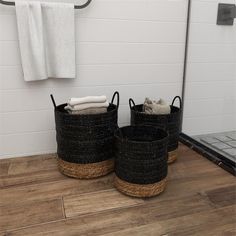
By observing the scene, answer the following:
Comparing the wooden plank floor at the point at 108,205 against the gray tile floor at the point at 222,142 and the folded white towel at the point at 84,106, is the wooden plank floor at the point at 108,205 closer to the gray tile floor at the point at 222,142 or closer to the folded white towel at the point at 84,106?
the gray tile floor at the point at 222,142

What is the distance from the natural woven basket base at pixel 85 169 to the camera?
1461mm

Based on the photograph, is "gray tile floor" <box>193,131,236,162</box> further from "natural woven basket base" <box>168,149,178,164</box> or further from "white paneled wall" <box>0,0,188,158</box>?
"white paneled wall" <box>0,0,188,158</box>

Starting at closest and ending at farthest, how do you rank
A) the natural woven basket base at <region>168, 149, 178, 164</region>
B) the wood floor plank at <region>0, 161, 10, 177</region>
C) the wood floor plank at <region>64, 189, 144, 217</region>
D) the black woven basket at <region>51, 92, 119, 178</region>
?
the wood floor plank at <region>64, 189, 144, 217</region> < the black woven basket at <region>51, 92, 119, 178</region> < the wood floor plank at <region>0, 161, 10, 177</region> < the natural woven basket base at <region>168, 149, 178, 164</region>

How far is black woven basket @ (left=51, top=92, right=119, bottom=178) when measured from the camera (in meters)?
Result: 1.39

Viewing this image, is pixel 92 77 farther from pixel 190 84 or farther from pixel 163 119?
pixel 190 84

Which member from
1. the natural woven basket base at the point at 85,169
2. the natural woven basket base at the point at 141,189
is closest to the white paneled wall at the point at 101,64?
the natural woven basket base at the point at 85,169

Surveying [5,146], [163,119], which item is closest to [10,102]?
[5,146]

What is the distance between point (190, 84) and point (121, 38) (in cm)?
64

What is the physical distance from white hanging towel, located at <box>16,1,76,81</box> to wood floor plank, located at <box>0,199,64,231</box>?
2.35 ft

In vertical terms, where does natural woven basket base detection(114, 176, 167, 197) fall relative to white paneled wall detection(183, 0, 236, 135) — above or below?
below

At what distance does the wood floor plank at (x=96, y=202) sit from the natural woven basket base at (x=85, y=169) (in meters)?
0.15

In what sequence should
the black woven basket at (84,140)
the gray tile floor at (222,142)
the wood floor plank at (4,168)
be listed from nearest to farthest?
the black woven basket at (84,140) → the wood floor plank at (4,168) → the gray tile floor at (222,142)

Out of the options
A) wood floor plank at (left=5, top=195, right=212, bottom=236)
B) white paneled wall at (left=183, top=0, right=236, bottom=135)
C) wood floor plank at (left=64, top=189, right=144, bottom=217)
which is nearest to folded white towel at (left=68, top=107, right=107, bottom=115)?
wood floor plank at (left=64, top=189, right=144, bottom=217)

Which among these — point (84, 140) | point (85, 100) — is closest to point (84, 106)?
point (85, 100)
